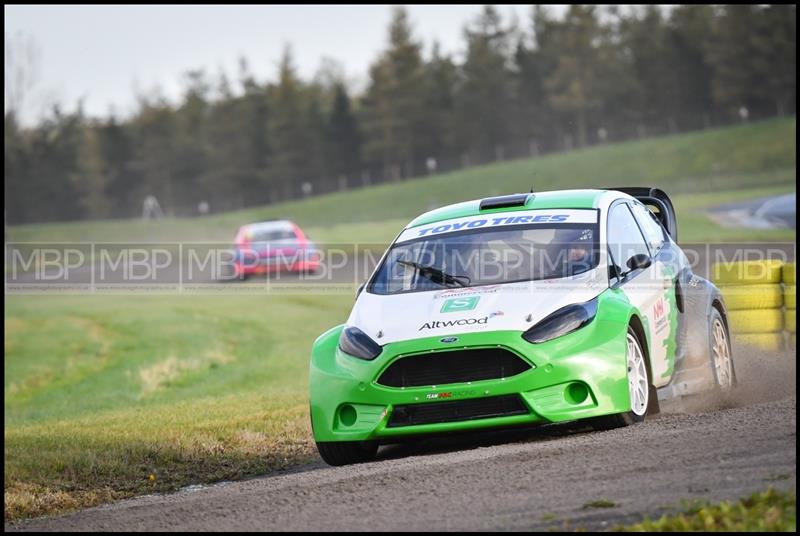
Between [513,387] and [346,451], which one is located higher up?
[513,387]

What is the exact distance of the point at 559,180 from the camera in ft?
237

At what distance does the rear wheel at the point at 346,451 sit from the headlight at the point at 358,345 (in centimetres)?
60

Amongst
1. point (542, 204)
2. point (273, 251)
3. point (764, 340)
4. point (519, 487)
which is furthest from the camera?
point (273, 251)

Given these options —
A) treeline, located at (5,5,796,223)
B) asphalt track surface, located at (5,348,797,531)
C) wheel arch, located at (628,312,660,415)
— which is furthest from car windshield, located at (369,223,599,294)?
treeline, located at (5,5,796,223)

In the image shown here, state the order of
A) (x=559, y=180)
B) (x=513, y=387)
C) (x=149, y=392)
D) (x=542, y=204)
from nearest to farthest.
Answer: (x=513, y=387)
(x=542, y=204)
(x=149, y=392)
(x=559, y=180)

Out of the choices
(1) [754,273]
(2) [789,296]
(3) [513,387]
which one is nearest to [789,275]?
(2) [789,296]

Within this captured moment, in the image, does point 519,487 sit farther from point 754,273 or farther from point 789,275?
point 789,275

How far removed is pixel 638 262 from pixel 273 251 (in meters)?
23.6

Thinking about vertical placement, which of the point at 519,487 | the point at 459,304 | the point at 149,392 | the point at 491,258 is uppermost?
the point at 491,258

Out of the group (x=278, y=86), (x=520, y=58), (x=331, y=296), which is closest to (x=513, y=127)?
(x=520, y=58)

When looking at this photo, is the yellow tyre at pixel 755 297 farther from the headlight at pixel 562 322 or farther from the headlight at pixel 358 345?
the headlight at pixel 358 345

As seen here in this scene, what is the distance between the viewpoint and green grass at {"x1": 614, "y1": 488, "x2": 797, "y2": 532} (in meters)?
4.60

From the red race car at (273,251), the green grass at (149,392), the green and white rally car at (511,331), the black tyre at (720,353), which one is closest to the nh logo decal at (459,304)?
the green and white rally car at (511,331)

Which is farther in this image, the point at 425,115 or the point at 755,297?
the point at 425,115
